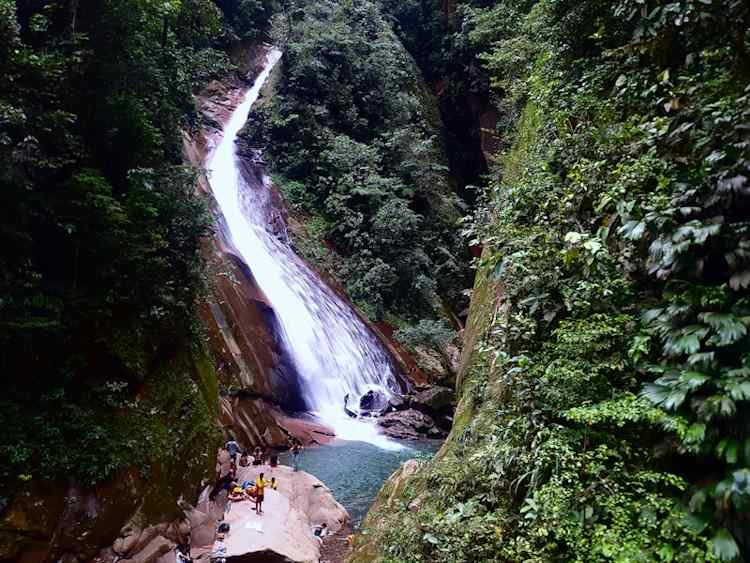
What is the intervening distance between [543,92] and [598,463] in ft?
18.9

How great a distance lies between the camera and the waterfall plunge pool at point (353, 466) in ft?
40.7

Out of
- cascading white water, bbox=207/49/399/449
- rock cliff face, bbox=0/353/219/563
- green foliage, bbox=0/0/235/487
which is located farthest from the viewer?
cascading white water, bbox=207/49/399/449

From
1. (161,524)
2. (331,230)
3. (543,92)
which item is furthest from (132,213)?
(331,230)

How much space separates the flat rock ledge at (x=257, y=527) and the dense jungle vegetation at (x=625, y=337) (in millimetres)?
3231

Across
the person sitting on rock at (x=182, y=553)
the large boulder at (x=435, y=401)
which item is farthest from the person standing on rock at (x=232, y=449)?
the large boulder at (x=435, y=401)

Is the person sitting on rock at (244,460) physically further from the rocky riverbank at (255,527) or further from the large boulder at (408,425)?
the large boulder at (408,425)

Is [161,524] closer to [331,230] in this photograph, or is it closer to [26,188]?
[26,188]

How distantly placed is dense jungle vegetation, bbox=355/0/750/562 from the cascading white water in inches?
422

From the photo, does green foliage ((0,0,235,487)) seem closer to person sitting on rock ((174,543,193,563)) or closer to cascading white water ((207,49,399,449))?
person sitting on rock ((174,543,193,563))

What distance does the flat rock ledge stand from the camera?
7.86m

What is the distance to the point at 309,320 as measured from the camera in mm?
18234

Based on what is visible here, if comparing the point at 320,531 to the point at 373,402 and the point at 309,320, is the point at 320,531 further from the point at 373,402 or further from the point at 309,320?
the point at 309,320

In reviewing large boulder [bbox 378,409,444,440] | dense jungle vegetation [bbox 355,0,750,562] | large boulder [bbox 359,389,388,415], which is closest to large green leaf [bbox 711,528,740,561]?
dense jungle vegetation [bbox 355,0,750,562]

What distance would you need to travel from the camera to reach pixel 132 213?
30.6ft
